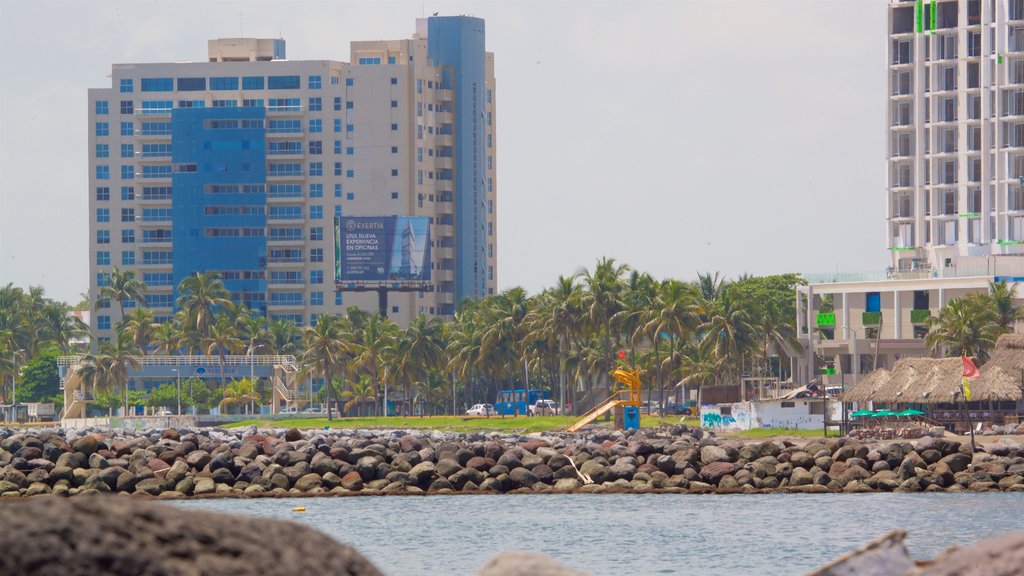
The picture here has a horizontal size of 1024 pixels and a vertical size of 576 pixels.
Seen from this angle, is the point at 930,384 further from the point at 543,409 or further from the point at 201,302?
the point at 201,302

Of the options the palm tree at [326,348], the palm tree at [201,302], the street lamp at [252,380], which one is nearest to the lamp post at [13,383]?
the palm tree at [201,302]

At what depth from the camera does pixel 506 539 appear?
4038 cm

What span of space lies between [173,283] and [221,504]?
5540 inches

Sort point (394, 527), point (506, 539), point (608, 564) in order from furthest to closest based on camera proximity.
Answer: point (394, 527) < point (506, 539) < point (608, 564)

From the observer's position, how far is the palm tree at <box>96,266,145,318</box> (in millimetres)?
177875

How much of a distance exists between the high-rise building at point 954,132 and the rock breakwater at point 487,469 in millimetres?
76673

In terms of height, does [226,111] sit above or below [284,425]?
above

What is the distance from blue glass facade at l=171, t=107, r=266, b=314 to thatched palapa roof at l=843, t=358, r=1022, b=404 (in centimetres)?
11712

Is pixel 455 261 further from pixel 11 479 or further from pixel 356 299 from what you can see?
pixel 11 479

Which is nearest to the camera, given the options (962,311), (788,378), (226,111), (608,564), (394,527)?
(608,564)

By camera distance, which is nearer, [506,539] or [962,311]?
[506,539]

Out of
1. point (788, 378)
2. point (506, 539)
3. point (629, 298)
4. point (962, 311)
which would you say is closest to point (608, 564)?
point (506, 539)

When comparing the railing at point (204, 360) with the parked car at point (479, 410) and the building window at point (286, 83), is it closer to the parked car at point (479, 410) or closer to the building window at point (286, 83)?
the parked car at point (479, 410)

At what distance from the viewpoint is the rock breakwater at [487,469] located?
5344 centimetres
